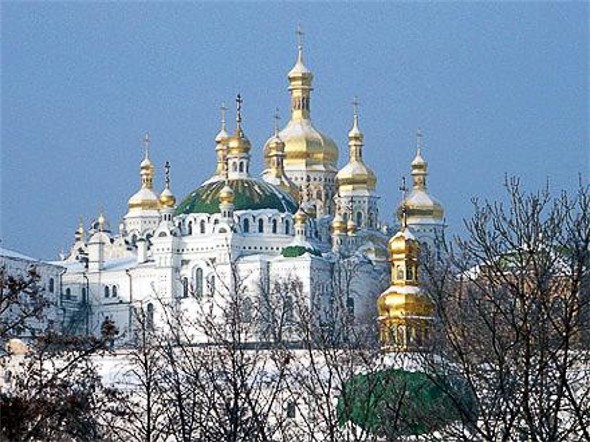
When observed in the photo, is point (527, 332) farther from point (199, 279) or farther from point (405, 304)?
point (199, 279)

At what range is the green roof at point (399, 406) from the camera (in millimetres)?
14891

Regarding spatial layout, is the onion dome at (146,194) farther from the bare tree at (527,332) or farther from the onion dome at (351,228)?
the bare tree at (527,332)

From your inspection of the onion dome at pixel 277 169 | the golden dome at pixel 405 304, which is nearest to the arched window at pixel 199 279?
the onion dome at pixel 277 169

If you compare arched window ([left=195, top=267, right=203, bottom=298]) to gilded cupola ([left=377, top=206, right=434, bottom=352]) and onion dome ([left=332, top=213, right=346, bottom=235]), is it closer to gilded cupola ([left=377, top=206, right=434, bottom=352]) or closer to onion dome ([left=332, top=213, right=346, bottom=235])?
onion dome ([left=332, top=213, right=346, bottom=235])

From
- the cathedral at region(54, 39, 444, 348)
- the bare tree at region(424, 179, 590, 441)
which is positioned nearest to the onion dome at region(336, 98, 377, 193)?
the cathedral at region(54, 39, 444, 348)

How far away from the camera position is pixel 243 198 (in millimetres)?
59375

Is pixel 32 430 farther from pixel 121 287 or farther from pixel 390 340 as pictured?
pixel 121 287

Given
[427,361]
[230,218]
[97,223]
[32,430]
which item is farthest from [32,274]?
[97,223]

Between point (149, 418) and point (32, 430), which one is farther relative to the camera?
point (149, 418)

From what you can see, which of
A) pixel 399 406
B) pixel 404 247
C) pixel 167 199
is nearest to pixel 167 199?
pixel 167 199

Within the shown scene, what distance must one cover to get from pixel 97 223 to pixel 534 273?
54.2 metres

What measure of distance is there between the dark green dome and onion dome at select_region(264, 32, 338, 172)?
610 centimetres

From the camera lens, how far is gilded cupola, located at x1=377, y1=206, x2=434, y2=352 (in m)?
24.7

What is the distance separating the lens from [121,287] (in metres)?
61.3
